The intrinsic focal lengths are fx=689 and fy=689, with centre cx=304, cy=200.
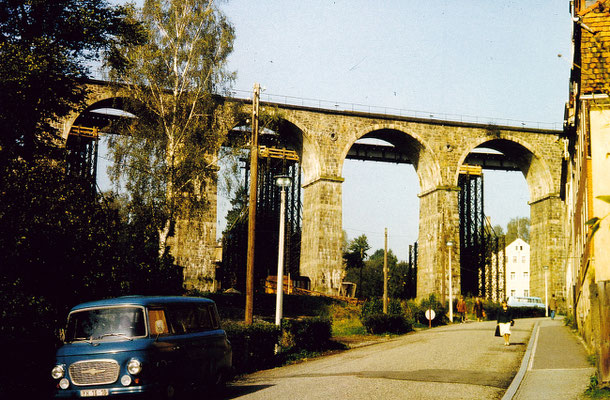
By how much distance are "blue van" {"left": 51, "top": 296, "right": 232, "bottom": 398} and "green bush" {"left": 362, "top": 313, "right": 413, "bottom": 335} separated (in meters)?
21.3

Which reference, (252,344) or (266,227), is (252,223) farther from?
(266,227)

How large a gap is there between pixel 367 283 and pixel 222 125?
59.4 metres

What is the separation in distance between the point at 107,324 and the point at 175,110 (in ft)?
78.3

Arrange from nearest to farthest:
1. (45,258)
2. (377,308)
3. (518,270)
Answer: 1. (45,258)
2. (377,308)
3. (518,270)

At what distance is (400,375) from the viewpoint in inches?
611

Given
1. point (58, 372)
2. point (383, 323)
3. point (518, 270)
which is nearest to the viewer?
point (58, 372)

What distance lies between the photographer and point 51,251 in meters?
14.9

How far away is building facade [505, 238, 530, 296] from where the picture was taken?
330 feet

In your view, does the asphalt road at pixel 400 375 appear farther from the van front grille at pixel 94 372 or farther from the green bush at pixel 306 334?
the van front grille at pixel 94 372

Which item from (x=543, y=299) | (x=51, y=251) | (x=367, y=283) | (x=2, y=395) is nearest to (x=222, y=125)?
(x=51, y=251)

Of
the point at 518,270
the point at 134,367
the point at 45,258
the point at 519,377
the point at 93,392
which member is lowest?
the point at 519,377

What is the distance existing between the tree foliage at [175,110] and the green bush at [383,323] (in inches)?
381

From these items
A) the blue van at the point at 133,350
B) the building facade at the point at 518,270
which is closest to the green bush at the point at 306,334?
the blue van at the point at 133,350

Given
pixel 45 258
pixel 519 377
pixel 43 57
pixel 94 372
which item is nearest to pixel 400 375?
pixel 519 377
